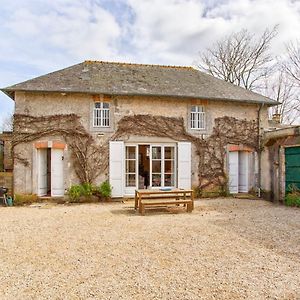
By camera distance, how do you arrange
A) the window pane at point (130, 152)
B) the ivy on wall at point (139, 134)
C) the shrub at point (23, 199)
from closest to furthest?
1. the shrub at point (23, 199)
2. the ivy on wall at point (139, 134)
3. the window pane at point (130, 152)

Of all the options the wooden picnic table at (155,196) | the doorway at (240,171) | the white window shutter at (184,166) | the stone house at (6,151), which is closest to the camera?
the wooden picnic table at (155,196)

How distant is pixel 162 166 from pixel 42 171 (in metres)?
4.81

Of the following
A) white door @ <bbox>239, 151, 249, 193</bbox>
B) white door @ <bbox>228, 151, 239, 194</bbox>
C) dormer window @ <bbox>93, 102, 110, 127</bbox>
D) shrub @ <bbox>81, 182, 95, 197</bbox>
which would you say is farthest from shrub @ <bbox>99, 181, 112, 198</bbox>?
white door @ <bbox>239, 151, 249, 193</bbox>

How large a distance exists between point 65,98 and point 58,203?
4.06 metres

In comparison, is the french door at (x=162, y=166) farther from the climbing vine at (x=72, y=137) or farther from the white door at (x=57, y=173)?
the white door at (x=57, y=173)

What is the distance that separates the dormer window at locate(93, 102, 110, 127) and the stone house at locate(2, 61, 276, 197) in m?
0.04

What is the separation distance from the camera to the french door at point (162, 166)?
42.4ft

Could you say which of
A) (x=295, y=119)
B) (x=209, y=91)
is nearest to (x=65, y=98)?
(x=209, y=91)

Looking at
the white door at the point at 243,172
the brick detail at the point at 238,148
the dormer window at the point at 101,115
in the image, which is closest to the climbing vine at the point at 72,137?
the dormer window at the point at 101,115

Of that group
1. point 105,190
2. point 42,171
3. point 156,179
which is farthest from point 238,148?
point 42,171

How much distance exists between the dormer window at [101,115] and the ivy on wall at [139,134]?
520 mm

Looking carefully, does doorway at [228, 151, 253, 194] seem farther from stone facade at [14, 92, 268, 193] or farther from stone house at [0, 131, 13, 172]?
stone house at [0, 131, 13, 172]

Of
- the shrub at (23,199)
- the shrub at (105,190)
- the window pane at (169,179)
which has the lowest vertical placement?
the shrub at (23,199)

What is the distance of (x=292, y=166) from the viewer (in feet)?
37.4
